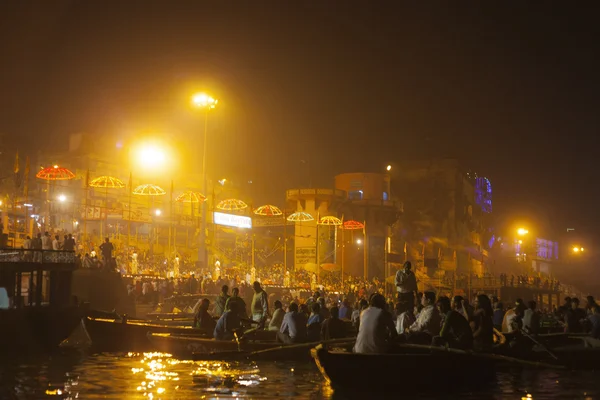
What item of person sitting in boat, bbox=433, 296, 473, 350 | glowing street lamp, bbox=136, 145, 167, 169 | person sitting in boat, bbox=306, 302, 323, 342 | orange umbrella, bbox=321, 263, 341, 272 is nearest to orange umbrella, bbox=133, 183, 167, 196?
orange umbrella, bbox=321, 263, 341, 272

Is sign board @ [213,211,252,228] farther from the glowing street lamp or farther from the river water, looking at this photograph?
the river water

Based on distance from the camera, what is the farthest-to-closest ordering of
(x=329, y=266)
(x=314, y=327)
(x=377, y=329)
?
(x=329, y=266), (x=314, y=327), (x=377, y=329)

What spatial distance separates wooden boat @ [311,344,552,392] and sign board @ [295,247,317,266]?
2045 inches

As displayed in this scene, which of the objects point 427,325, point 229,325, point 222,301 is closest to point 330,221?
point 222,301

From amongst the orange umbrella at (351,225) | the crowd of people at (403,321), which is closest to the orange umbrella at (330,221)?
the orange umbrella at (351,225)

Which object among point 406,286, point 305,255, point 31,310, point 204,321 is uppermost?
point 305,255

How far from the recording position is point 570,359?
17.6 meters

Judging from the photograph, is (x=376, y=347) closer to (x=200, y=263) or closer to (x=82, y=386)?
(x=82, y=386)

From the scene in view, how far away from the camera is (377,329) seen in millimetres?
12992

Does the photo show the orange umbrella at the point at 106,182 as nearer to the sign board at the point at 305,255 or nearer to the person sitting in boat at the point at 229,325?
the person sitting in boat at the point at 229,325

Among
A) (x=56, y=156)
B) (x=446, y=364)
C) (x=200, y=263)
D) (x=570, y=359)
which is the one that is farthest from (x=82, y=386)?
(x=56, y=156)

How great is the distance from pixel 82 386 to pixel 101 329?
8.36m

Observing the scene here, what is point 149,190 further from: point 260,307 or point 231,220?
point 260,307

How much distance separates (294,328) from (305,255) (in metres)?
47.2
